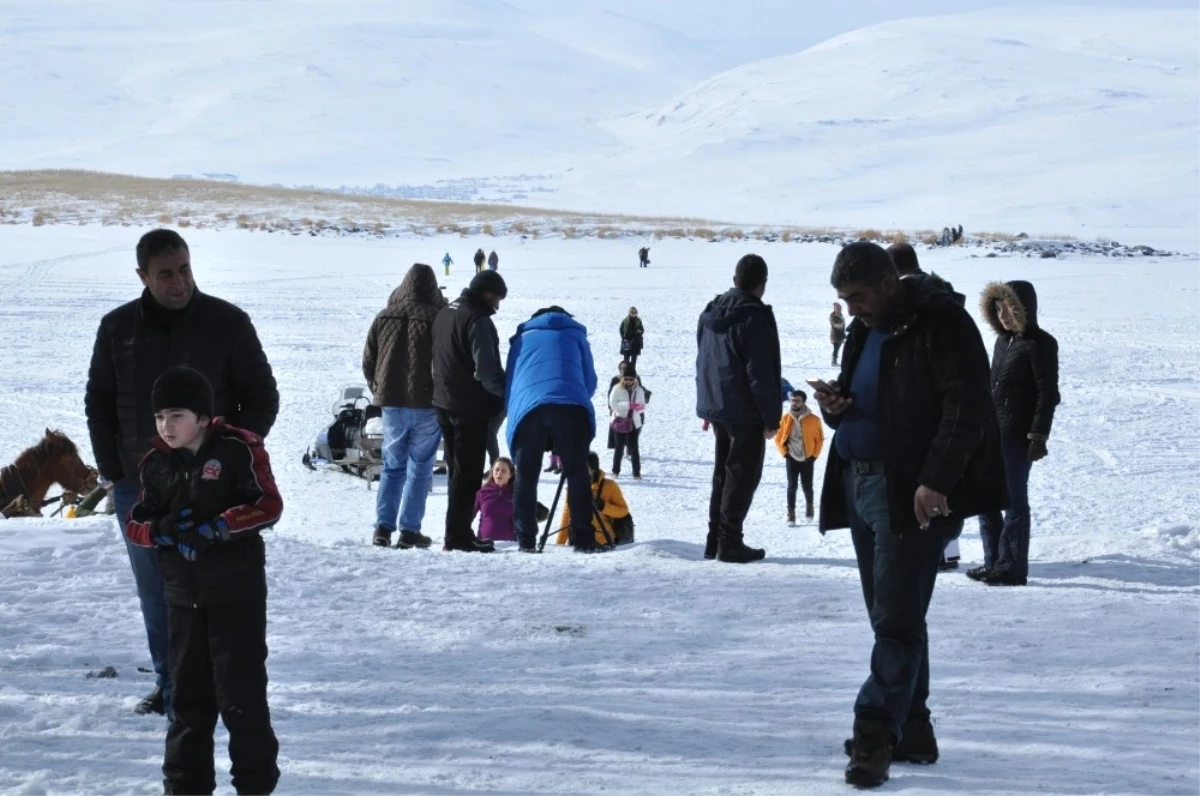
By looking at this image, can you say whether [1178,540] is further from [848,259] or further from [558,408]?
[848,259]

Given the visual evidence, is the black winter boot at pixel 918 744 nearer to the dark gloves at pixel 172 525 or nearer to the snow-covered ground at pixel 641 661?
the snow-covered ground at pixel 641 661

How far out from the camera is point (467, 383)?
8594 millimetres

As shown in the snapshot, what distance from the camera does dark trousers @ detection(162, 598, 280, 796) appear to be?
4.07 m

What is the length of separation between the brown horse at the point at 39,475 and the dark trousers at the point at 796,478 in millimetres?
5635

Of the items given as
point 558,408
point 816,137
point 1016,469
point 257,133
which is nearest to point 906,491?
point 1016,469

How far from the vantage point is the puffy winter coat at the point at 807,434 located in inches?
472

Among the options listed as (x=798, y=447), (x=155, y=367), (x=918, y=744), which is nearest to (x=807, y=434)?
(x=798, y=447)

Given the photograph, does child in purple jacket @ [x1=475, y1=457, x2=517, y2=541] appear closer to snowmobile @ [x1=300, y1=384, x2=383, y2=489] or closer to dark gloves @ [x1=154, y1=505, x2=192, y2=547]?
snowmobile @ [x1=300, y1=384, x2=383, y2=489]

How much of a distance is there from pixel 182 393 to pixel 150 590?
1187 millimetres

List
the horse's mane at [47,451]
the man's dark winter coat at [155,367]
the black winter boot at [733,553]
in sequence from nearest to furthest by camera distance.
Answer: the man's dark winter coat at [155,367] → the black winter boot at [733,553] → the horse's mane at [47,451]

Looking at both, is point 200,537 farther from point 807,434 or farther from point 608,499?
point 807,434

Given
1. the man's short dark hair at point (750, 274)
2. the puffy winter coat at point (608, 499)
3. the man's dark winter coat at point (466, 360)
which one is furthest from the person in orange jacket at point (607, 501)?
the man's short dark hair at point (750, 274)

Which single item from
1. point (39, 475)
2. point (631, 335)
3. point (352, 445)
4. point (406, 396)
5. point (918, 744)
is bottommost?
point (352, 445)

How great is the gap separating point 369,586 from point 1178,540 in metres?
5.04
